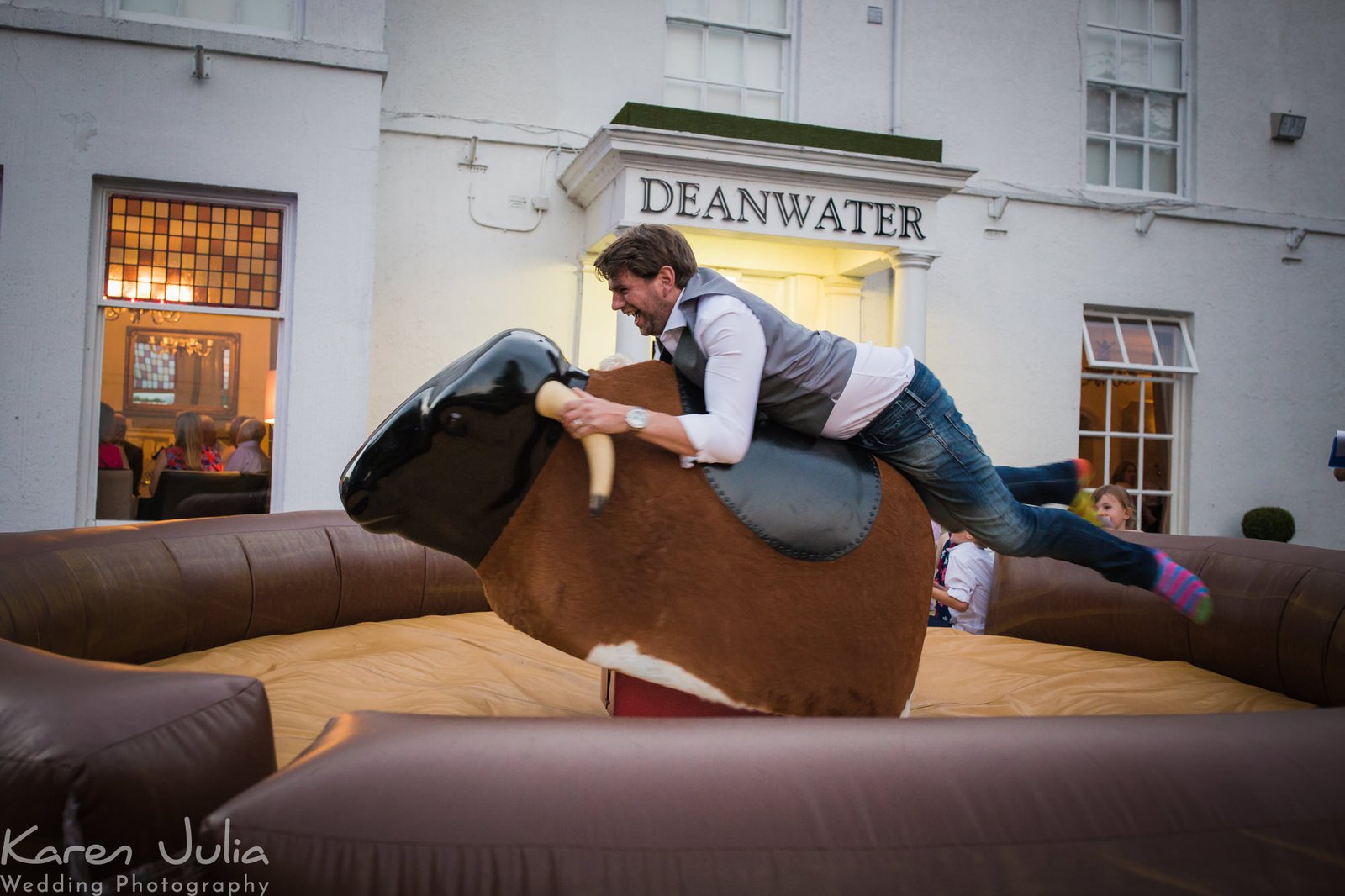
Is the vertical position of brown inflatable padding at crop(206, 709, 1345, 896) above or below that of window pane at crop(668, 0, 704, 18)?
below

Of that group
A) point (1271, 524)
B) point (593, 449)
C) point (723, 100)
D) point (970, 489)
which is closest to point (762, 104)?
point (723, 100)

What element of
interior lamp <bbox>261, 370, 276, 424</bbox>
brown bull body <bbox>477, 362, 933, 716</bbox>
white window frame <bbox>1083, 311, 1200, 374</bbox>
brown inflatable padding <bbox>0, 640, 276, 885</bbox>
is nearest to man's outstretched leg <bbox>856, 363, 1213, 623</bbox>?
brown bull body <bbox>477, 362, 933, 716</bbox>

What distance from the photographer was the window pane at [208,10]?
632 centimetres

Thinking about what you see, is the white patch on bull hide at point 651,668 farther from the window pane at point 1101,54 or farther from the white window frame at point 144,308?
the window pane at point 1101,54

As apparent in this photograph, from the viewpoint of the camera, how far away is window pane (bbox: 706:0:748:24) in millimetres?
8172

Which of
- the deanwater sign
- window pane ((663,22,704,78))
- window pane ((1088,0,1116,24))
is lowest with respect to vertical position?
the deanwater sign

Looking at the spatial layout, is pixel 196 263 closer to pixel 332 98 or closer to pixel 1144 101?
pixel 332 98

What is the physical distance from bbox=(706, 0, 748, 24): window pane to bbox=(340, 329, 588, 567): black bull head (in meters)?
6.75

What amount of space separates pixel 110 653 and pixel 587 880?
2.47 meters

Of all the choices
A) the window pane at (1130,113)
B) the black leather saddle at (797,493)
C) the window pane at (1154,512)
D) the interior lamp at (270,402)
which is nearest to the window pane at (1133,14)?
the window pane at (1130,113)

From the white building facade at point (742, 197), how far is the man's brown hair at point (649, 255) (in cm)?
440

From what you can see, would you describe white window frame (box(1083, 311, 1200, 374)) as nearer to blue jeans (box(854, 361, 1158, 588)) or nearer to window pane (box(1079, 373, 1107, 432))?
window pane (box(1079, 373, 1107, 432))

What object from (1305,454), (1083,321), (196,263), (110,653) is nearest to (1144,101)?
(1083,321)

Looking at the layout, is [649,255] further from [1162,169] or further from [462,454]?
[1162,169]
